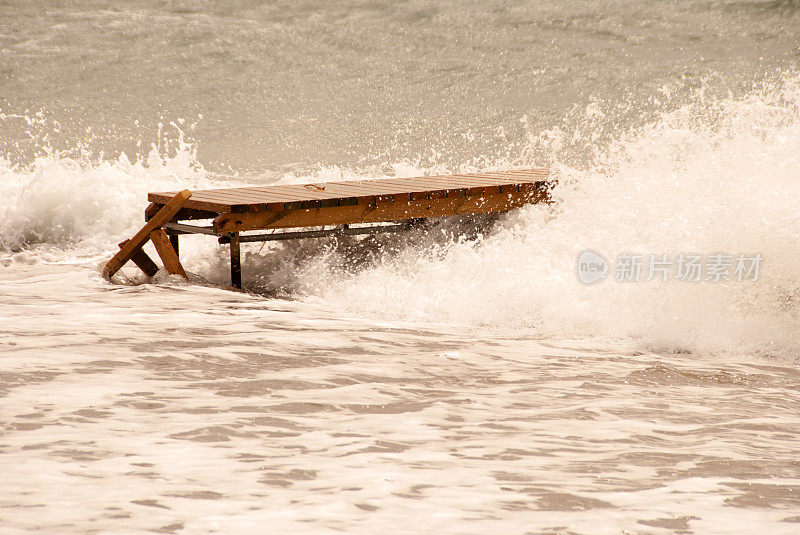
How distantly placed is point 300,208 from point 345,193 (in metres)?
0.52

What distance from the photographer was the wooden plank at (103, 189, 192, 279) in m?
7.12

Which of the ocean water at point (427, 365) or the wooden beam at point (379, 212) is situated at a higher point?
the wooden beam at point (379, 212)

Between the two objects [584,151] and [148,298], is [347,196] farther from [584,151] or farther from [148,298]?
[584,151]

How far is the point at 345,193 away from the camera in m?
7.39

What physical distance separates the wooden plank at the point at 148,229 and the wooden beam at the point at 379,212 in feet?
1.57

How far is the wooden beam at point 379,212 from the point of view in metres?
6.86

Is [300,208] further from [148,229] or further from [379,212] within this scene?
[148,229]

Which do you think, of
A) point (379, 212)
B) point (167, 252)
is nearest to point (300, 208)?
point (379, 212)

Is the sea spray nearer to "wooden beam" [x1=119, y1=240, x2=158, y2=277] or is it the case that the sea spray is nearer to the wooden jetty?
the wooden jetty

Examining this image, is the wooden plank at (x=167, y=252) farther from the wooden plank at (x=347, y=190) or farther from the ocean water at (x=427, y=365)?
the wooden plank at (x=347, y=190)

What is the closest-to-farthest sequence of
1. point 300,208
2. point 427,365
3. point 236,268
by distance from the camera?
point 427,365 → point 300,208 → point 236,268

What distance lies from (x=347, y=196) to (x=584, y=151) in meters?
10.1

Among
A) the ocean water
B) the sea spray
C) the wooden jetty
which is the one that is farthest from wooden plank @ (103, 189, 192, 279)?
the sea spray

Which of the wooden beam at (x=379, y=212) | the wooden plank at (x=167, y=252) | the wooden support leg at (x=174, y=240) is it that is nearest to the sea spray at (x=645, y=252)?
the wooden beam at (x=379, y=212)
